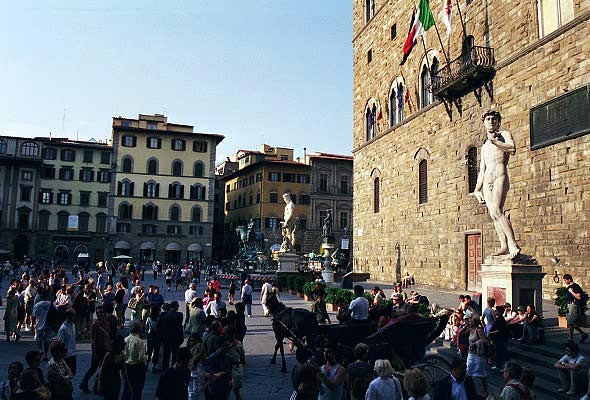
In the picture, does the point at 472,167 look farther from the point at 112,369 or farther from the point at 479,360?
the point at 112,369

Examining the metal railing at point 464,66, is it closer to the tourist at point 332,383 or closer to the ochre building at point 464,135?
the ochre building at point 464,135

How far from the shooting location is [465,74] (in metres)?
18.3

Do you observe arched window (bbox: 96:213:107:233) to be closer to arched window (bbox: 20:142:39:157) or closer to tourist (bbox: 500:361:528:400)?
arched window (bbox: 20:142:39:157)

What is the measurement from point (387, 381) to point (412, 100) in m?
20.5

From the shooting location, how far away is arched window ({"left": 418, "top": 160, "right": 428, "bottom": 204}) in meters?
22.8

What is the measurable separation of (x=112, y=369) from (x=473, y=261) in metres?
15.4

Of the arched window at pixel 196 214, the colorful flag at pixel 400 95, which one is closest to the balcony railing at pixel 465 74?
the colorful flag at pixel 400 95

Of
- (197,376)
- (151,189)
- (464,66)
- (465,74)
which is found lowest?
(197,376)

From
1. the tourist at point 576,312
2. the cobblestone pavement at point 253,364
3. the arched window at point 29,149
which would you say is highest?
the arched window at point 29,149

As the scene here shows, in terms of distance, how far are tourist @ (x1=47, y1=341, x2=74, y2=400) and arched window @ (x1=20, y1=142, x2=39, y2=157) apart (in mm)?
53157

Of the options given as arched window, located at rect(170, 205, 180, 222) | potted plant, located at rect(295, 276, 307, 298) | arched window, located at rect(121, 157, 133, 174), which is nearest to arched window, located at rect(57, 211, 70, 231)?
arched window, located at rect(121, 157, 133, 174)

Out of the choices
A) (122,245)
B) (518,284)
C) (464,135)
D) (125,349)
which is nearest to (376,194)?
(464,135)

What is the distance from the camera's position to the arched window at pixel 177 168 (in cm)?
5572

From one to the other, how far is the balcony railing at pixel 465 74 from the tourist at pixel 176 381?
1591 cm
